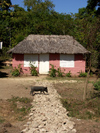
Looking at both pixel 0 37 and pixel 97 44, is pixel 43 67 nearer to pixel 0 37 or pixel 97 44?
pixel 97 44

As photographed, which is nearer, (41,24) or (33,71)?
(33,71)

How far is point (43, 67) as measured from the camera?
17.4 metres

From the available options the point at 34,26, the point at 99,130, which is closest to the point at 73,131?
the point at 99,130

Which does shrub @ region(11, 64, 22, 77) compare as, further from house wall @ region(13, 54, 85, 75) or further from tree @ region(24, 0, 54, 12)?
tree @ region(24, 0, 54, 12)

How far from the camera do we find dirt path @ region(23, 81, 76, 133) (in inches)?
193

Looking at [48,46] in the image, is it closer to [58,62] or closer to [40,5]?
[58,62]

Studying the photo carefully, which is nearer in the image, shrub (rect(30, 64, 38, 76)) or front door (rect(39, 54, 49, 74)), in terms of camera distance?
shrub (rect(30, 64, 38, 76))

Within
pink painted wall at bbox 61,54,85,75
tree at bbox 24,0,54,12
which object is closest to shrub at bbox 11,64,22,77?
pink painted wall at bbox 61,54,85,75

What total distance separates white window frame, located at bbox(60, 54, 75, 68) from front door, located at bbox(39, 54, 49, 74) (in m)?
1.38

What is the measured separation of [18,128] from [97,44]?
4731 mm

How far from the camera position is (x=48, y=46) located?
57.2 feet

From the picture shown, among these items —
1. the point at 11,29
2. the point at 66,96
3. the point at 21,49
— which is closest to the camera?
the point at 66,96

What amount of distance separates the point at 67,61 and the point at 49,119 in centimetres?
1207

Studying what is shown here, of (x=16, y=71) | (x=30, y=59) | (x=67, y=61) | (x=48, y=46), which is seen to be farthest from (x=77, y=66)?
(x=16, y=71)
